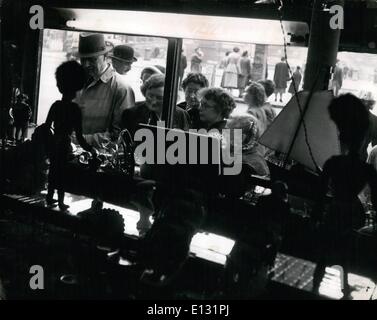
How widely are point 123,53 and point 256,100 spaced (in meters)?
1.88

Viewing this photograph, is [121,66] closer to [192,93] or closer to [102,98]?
[102,98]

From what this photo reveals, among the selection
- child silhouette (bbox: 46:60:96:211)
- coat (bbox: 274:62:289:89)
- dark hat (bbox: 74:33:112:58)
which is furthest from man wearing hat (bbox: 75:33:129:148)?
coat (bbox: 274:62:289:89)

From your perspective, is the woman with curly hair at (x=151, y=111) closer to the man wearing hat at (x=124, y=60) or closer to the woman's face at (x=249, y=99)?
the man wearing hat at (x=124, y=60)

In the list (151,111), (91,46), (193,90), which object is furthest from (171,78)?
(91,46)

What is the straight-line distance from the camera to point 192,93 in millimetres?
5438

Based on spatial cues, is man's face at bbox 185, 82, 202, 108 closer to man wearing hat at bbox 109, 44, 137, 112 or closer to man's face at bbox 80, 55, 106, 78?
man wearing hat at bbox 109, 44, 137, 112

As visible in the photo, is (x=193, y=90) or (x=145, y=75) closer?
(x=193, y=90)

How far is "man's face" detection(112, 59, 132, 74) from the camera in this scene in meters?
5.52

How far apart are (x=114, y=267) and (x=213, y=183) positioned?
105 centimetres

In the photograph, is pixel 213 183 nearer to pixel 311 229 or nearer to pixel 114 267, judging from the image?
pixel 311 229

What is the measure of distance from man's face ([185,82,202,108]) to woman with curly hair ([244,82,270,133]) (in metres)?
0.71

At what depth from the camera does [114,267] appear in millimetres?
3328

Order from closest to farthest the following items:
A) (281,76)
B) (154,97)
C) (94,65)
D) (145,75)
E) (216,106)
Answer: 1. (216,106)
2. (154,97)
3. (94,65)
4. (145,75)
5. (281,76)
